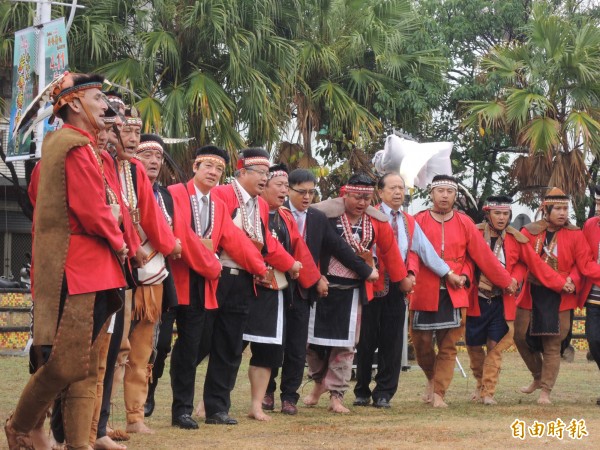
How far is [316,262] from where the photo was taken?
392 inches

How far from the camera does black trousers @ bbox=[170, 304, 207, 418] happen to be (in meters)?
8.39

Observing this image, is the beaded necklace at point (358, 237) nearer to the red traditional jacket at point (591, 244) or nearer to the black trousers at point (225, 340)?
the black trousers at point (225, 340)

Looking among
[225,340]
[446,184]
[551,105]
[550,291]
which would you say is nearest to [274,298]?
[225,340]

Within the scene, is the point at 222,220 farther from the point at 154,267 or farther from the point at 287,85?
the point at 287,85

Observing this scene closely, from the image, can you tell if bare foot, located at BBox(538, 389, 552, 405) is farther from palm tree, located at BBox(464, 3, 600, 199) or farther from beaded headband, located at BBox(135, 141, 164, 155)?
palm tree, located at BBox(464, 3, 600, 199)

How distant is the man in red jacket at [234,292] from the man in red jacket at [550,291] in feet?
10.5

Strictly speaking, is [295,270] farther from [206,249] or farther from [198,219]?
[206,249]

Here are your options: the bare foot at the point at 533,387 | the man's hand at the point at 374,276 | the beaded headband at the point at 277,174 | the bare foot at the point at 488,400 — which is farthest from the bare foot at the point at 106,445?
the bare foot at the point at 533,387

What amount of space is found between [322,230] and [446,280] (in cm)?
134

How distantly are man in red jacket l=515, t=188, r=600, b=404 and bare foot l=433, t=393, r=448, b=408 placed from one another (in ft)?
3.64

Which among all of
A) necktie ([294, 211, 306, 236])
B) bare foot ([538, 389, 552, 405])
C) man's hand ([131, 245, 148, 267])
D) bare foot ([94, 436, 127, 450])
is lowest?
bare foot ([94, 436, 127, 450])

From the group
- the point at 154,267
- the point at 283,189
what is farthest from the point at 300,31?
the point at 154,267

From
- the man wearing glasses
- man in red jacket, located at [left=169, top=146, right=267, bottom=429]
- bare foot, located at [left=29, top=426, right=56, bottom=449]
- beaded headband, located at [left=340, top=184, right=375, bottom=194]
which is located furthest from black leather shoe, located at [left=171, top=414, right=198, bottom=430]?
beaded headband, located at [left=340, top=184, right=375, bottom=194]

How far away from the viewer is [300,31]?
18500 millimetres
